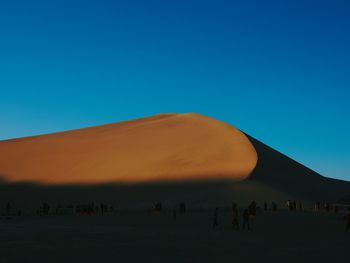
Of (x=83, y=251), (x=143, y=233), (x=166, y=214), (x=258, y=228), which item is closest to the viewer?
(x=83, y=251)

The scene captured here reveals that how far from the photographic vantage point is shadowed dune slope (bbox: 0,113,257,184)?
186 feet

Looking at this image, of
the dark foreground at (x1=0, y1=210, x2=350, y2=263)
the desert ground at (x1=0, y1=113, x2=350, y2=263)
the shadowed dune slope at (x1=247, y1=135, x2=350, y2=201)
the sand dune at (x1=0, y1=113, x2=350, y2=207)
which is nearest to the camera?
the dark foreground at (x1=0, y1=210, x2=350, y2=263)

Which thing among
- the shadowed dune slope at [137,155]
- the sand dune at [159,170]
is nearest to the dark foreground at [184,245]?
the sand dune at [159,170]

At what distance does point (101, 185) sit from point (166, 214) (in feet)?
68.3

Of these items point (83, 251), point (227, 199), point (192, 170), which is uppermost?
point (192, 170)

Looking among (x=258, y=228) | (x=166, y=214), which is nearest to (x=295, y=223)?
(x=258, y=228)

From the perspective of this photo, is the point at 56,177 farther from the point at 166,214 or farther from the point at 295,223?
the point at 295,223

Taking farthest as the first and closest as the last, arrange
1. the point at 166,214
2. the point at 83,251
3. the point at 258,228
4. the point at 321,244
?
the point at 166,214 < the point at 258,228 < the point at 321,244 < the point at 83,251

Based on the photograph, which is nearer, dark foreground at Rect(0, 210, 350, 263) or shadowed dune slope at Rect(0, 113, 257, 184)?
dark foreground at Rect(0, 210, 350, 263)

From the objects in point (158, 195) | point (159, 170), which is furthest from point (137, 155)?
point (158, 195)

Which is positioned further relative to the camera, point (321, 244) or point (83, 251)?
point (321, 244)

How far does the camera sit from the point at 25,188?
57938 millimetres

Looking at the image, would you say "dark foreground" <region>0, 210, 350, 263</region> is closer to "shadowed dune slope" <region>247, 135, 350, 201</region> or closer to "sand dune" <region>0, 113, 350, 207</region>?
"sand dune" <region>0, 113, 350, 207</region>

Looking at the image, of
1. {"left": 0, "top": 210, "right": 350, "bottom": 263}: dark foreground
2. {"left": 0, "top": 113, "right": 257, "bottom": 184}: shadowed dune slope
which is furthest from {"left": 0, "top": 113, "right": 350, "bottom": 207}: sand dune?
{"left": 0, "top": 210, "right": 350, "bottom": 263}: dark foreground
